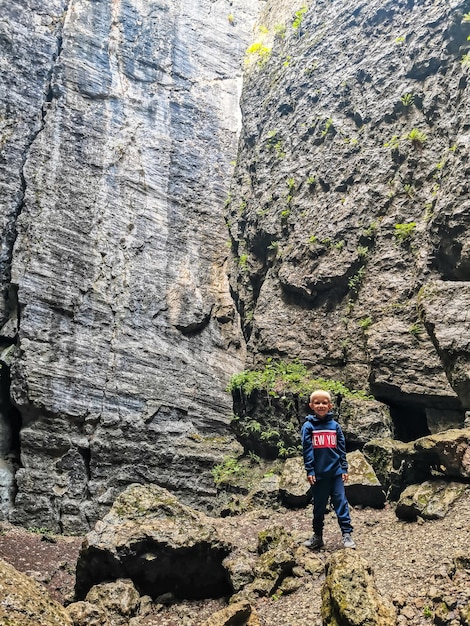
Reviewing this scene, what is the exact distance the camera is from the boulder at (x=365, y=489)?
7.80 metres

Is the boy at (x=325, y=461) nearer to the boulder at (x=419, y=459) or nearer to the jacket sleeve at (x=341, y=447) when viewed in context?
the jacket sleeve at (x=341, y=447)

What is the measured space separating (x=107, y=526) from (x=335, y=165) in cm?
1067

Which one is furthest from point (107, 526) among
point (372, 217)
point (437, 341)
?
point (372, 217)

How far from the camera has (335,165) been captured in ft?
41.8

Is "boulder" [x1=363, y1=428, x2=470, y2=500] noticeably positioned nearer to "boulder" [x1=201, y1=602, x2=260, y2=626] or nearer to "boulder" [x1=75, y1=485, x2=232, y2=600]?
"boulder" [x1=75, y1=485, x2=232, y2=600]

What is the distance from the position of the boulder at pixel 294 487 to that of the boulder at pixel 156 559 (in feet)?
9.97

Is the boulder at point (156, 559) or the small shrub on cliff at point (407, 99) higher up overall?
the small shrub on cliff at point (407, 99)

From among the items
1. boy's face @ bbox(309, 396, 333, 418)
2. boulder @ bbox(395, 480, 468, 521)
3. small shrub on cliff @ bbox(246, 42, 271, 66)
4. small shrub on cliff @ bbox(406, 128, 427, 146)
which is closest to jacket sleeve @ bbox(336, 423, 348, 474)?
boy's face @ bbox(309, 396, 333, 418)

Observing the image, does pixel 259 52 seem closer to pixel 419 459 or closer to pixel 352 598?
pixel 419 459

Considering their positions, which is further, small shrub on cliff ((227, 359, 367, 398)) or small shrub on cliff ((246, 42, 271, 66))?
small shrub on cliff ((246, 42, 271, 66))

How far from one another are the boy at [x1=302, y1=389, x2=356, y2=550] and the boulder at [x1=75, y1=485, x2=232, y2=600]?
1.52 meters

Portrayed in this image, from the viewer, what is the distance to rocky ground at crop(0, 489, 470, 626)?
13.7ft

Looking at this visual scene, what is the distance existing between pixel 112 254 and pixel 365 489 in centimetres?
959

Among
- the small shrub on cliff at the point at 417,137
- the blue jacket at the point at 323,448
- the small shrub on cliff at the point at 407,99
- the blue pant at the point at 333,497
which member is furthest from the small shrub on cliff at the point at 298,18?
the blue pant at the point at 333,497
